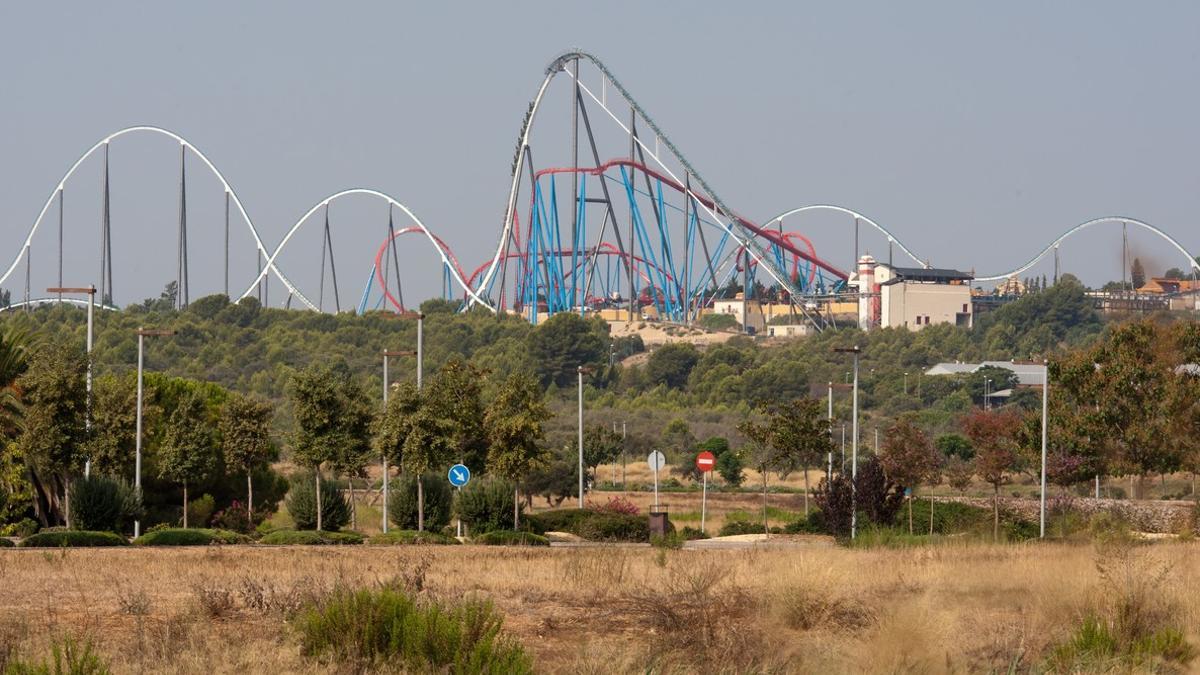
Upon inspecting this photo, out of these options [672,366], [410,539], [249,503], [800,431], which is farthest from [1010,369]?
[410,539]

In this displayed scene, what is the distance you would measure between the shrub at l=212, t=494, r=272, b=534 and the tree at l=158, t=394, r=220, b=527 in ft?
3.70

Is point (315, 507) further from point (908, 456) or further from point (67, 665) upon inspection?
point (67, 665)

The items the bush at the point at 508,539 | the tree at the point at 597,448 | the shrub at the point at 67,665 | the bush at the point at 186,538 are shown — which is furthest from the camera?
the tree at the point at 597,448

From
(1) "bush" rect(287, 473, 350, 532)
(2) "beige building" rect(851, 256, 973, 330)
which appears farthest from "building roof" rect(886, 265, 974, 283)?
(1) "bush" rect(287, 473, 350, 532)

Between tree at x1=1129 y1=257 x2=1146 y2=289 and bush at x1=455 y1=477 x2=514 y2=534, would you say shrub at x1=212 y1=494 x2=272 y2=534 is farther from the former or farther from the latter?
tree at x1=1129 y1=257 x2=1146 y2=289

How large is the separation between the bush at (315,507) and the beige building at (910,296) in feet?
337

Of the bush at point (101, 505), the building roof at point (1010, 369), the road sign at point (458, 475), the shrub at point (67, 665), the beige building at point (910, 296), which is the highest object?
the beige building at point (910, 296)

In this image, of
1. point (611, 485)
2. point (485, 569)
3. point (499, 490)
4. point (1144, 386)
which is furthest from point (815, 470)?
point (485, 569)

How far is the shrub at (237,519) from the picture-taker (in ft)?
141

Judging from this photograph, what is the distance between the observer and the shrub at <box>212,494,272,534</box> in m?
43.1

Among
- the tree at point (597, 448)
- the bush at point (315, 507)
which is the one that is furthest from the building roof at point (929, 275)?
the bush at point (315, 507)

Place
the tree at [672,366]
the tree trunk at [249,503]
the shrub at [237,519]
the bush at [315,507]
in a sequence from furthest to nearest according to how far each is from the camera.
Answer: the tree at [672,366] < the tree trunk at [249,503] < the shrub at [237,519] < the bush at [315,507]

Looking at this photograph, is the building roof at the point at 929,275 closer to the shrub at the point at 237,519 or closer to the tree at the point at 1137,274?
the tree at the point at 1137,274

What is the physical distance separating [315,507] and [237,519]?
5.40 meters
